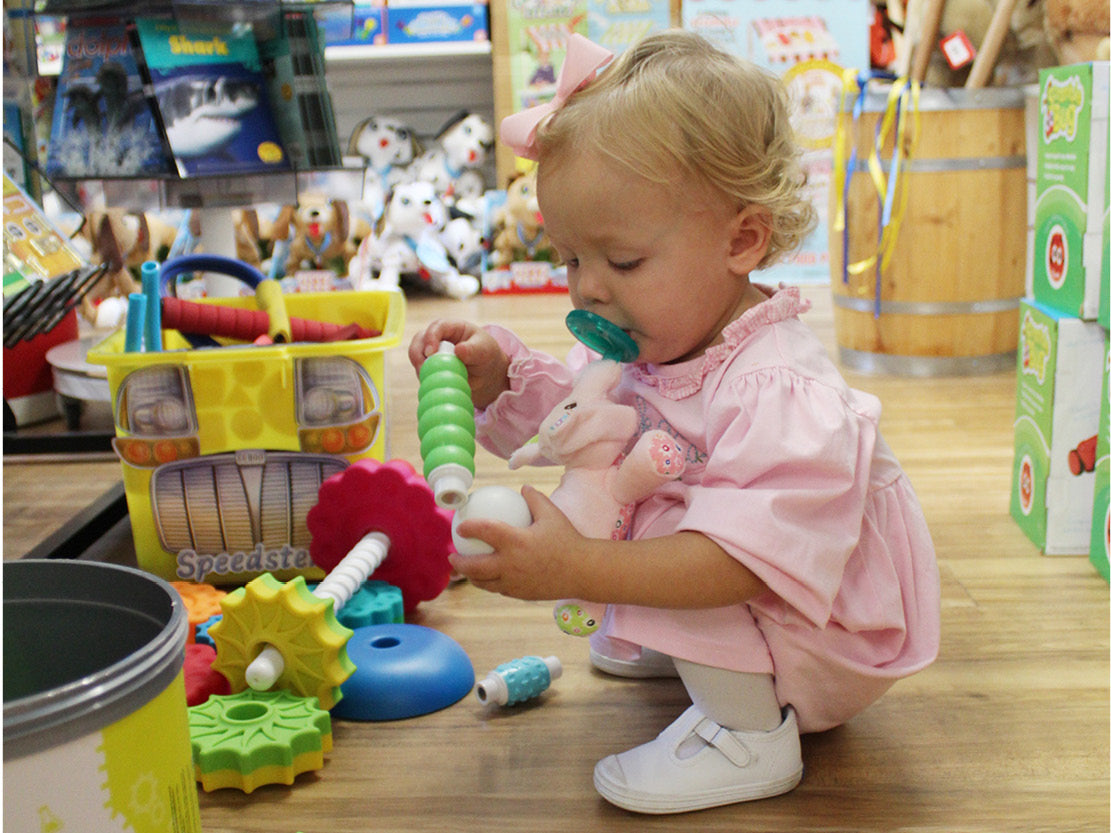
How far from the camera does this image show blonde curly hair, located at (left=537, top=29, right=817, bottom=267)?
0.76 metres

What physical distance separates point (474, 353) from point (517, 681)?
273 millimetres

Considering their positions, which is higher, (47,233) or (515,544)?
(47,233)

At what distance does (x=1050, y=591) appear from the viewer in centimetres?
113

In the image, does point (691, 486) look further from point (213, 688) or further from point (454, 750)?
point (213, 688)

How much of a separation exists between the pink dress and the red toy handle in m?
0.52

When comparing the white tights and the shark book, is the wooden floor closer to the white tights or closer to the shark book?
the white tights

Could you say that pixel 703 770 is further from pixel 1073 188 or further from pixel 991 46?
pixel 991 46

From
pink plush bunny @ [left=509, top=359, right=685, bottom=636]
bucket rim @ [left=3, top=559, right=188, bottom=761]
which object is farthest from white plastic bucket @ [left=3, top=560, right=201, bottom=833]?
pink plush bunny @ [left=509, top=359, right=685, bottom=636]

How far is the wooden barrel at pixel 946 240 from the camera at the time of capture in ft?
6.55

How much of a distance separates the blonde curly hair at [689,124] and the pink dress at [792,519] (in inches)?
3.6

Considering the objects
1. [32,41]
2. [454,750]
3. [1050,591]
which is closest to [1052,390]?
[1050,591]

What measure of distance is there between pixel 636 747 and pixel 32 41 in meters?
1.24

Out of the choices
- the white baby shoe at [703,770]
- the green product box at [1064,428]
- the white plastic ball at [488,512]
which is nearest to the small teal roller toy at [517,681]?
the white baby shoe at [703,770]

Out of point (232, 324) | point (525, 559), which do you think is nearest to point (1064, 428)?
point (525, 559)
